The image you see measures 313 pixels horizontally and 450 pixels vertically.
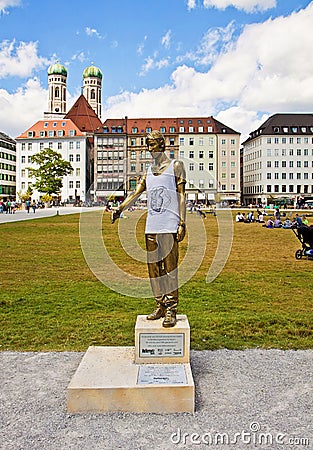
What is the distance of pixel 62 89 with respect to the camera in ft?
463

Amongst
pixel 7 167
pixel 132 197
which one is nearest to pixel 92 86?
pixel 7 167

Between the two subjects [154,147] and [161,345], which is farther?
[154,147]

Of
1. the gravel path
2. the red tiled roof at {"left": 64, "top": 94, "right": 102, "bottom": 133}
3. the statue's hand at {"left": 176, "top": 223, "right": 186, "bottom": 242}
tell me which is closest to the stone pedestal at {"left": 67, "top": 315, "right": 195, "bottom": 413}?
the gravel path

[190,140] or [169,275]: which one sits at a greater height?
[190,140]

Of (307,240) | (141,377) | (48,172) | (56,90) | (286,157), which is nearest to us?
(141,377)

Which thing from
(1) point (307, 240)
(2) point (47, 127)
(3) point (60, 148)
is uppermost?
(2) point (47, 127)

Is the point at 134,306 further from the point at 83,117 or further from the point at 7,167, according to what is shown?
the point at 83,117

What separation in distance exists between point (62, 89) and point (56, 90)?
6.46ft

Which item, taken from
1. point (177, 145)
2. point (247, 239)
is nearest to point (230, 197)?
point (177, 145)

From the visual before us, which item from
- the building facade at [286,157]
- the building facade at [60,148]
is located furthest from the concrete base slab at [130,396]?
the building facade at [286,157]

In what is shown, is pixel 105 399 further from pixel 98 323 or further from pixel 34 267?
pixel 34 267

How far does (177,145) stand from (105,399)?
100 meters
